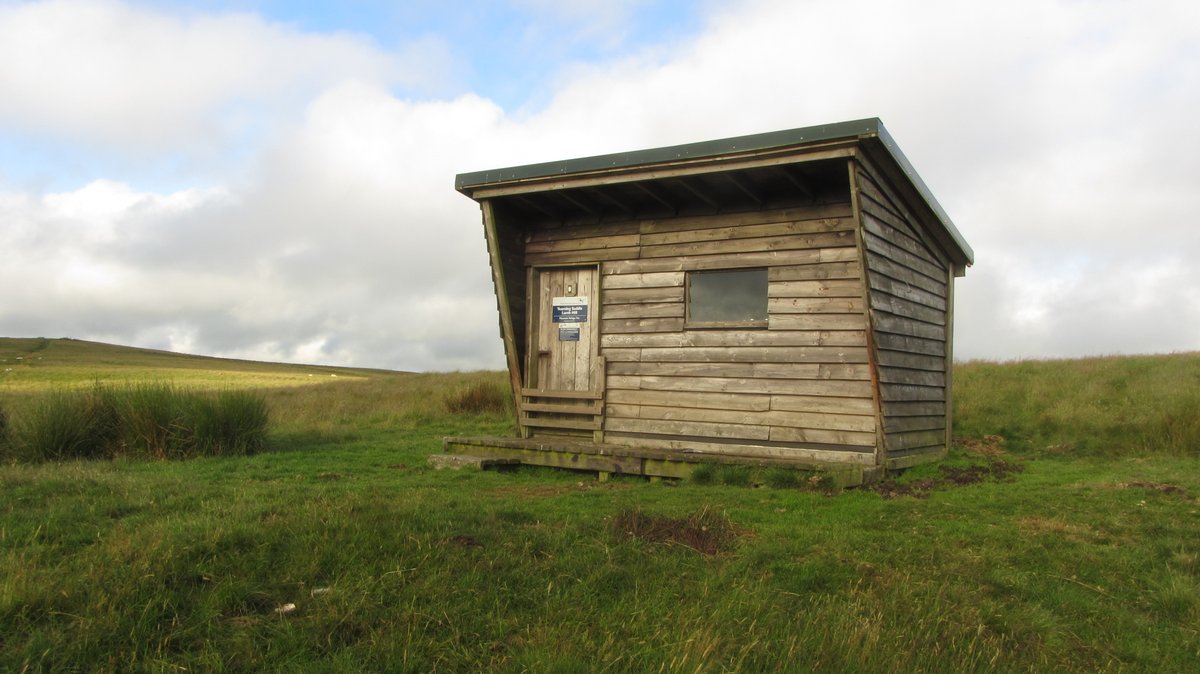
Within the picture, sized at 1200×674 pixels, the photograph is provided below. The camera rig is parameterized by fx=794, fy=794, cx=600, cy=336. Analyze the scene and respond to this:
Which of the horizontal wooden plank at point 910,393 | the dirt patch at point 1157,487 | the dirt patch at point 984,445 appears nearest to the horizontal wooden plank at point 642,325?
the horizontal wooden plank at point 910,393

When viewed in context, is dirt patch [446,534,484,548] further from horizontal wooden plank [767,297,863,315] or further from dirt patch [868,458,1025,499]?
horizontal wooden plank [767,297,863,315]

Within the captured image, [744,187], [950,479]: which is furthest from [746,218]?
[950,479]

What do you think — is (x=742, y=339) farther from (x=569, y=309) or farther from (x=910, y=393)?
(x=569, y=309)

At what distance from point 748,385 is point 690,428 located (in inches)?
37.7

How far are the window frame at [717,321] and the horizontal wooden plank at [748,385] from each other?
662 mm

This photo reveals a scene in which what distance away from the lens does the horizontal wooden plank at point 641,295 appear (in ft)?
34.3

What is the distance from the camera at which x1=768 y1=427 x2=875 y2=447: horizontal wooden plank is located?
9.23 metres

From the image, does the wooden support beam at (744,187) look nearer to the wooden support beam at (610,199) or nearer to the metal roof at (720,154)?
the metal roof at (720,154)

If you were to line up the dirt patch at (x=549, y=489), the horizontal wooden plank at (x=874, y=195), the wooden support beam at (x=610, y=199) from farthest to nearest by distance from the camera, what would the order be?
the wooden support beam at (x=610, y=199)
the horizontal wooden plank at (x=874, y=195)
the dirt patch at (x=549, y=489)

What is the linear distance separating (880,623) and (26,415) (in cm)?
1203

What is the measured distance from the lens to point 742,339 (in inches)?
395

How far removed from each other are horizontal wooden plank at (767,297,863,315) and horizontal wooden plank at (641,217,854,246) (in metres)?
0.82

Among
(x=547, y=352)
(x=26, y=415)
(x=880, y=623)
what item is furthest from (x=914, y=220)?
(x=26, y=415)

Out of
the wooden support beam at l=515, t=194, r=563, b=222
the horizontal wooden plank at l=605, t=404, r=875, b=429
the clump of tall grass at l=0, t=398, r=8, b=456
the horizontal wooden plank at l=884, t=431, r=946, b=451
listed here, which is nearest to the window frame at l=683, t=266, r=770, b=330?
the horizontal wooden plank at l=605, t=404, r=875, b=429
